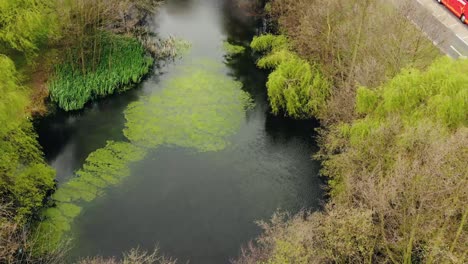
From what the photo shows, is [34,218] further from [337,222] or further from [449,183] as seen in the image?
[449,183]

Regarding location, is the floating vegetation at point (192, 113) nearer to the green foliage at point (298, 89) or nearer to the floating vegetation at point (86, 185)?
the floating vegetation at point (86, 185)

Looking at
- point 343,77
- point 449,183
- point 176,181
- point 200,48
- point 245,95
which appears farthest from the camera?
point 200,48

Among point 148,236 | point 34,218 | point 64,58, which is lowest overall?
point 34,218

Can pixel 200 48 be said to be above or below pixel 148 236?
above

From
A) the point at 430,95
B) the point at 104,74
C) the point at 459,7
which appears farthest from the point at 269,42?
the point at 430,95

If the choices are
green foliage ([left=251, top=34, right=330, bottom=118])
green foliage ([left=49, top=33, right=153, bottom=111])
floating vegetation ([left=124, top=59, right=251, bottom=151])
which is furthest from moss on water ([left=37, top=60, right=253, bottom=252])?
green foliage ([left=251, top=34, right=330, bottom=118])

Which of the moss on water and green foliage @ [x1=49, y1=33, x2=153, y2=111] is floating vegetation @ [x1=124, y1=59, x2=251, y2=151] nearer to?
the moss on water

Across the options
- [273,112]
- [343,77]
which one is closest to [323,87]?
[343,77]
